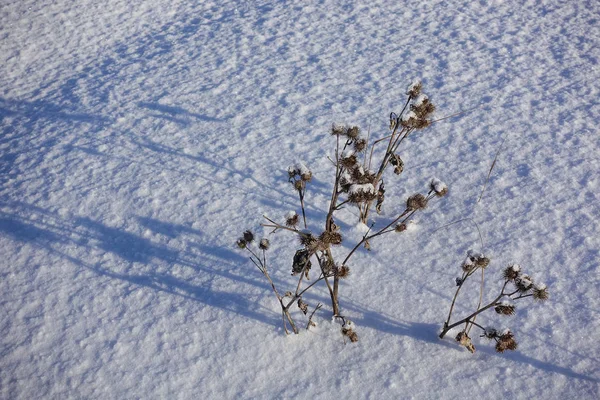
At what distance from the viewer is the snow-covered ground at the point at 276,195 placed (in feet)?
7.79

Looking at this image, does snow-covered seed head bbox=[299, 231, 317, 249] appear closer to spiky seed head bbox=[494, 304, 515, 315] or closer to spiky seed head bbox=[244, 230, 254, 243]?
spiky seed head bbox=[244, 230, 254, 243]

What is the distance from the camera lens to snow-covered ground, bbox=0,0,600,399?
2.37m

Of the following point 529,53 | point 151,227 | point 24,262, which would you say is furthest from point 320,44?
point 24,262

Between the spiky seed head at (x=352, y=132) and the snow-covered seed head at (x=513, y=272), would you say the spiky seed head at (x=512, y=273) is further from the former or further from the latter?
the spiky seed head at (x=352, y=132)

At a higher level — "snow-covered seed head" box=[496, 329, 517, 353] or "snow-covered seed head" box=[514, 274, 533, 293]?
"snow-covered seed head" box=[514, 274, 533, 293]

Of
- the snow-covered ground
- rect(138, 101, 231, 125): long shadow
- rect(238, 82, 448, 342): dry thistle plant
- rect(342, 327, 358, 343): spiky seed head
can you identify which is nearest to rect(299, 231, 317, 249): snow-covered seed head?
rect(238, 82, 448, 342): dry thistle plant

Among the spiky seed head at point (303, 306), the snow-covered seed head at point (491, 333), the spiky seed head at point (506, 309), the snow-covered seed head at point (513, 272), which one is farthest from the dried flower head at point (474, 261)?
the spiky seed head at point (303, 306)

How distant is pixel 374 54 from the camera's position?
4.65 m

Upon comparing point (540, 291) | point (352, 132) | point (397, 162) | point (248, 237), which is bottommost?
point (397, 162)

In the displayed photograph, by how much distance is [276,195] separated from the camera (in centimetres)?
332

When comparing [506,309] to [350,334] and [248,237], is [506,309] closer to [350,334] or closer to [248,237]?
[350,334]

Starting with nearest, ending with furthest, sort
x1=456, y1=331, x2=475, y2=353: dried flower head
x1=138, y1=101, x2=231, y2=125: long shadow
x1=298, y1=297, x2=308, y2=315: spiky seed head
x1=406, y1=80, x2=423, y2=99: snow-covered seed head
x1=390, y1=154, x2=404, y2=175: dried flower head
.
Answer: x1=456, y1=331, x2=475, y2=353: dried flower head → x1=298, y1=297, x2=308, y2=315: spiky seed head → x1=406, y1=80, x2=423, y2=99: snow-covered seed head → x1=390, y1=154, x2=404, y2=175: dried flower head → x1=138, y1=101, x2=231, y2=125: long shadow

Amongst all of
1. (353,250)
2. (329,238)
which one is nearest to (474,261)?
(353,250)

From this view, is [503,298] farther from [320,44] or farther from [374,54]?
[320,44]
